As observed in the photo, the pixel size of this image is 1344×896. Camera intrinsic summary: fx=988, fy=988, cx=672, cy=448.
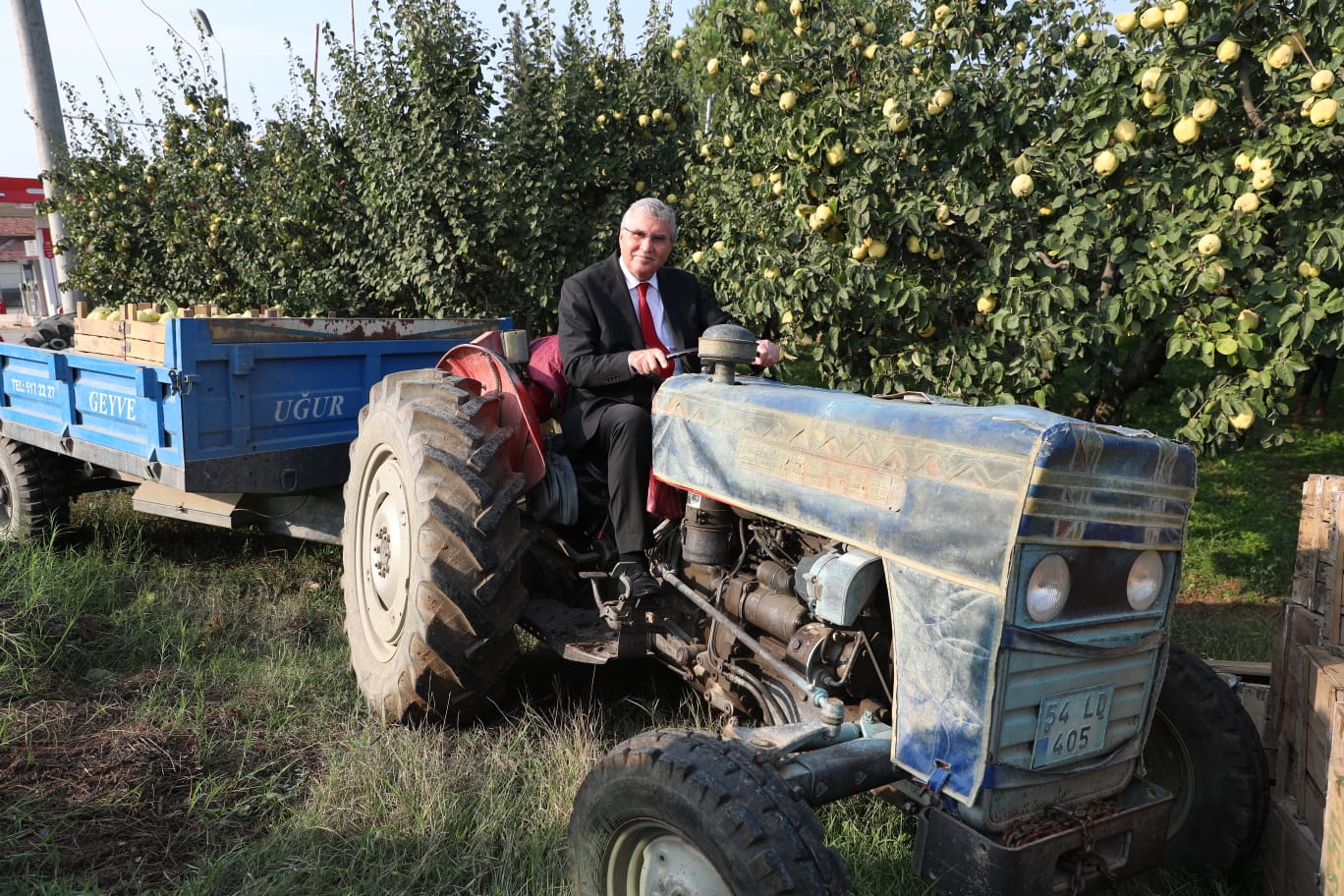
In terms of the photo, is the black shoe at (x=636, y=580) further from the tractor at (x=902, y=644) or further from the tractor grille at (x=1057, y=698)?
the tractor grille at (x=1057, y=698)

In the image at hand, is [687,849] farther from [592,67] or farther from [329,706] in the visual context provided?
[592,67]

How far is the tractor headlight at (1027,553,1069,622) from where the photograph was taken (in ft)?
6.52

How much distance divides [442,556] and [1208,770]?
2.21 m

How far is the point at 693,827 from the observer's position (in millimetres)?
1987

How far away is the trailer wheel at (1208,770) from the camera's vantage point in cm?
250

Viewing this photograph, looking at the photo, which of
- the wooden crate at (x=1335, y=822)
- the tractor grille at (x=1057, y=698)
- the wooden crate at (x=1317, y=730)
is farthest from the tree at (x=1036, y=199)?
the tractor grille at (x=1057, y=698)

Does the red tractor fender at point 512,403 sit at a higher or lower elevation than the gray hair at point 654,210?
lower

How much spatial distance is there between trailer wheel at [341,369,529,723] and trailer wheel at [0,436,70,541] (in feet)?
9.77

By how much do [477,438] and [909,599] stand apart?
5.30ft

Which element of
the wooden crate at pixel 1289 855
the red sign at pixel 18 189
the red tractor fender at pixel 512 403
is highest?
the red sign at pixel 18 189

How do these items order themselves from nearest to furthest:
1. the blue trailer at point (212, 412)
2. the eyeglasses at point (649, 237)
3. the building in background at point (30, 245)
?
the eyeglasses at point (649, 237) < the blue trailer at point (212, 412) < the building in background at point (30, 245)

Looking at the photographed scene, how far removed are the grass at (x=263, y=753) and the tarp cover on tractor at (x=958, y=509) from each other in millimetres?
746

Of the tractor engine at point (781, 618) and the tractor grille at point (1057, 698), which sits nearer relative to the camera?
the tractor grille at point (1057, 698)

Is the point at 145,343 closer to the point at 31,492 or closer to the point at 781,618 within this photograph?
the point at 31,492
